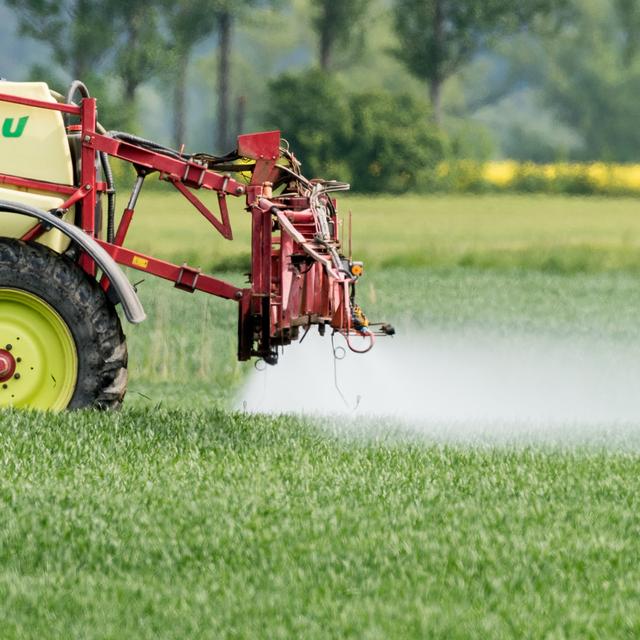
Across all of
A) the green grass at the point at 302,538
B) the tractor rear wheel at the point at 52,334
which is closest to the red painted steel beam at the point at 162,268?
the tractor rear wheel at the point at 52,334

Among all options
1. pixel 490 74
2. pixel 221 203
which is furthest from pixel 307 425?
pixel 490 74

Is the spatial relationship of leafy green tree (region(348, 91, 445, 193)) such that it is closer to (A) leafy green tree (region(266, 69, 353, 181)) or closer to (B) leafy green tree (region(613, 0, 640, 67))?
(A) leafy green tree (region(266, 69, 353, 181))

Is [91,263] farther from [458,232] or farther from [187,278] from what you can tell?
[458,232]

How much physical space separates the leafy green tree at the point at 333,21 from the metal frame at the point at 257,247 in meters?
26.5

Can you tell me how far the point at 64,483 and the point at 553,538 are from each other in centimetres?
254

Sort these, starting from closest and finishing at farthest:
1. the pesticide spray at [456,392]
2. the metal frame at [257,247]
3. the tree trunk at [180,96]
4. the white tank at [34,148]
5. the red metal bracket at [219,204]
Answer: the metal frame at [257,247] → the white tank at [34,148] → the red metal bracket at [219,204] → the pesticide spray at [456,392] → the tree trunk at [180,96]

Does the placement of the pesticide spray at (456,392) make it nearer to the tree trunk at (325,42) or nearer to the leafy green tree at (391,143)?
the leafy green tree at (391,143)

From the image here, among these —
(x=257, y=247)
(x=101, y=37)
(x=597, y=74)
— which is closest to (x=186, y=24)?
(x=101, y=37)

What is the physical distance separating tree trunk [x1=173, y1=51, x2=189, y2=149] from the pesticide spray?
2214 cm

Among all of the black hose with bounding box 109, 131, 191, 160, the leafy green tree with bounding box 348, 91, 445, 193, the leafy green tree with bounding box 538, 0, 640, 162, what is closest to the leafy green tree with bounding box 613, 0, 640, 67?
the leafy green tree with bounding box 538, 0, 640, 162

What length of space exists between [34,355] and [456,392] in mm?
4447

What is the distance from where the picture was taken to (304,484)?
7.79m

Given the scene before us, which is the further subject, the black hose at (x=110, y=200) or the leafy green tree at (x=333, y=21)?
the leafy green tree at (x=333, y=21)

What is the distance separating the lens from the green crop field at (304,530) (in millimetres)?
5883
